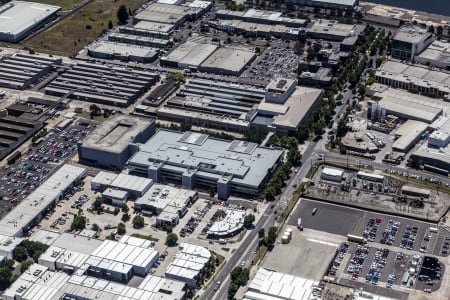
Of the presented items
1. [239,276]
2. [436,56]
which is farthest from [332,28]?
[239,276]

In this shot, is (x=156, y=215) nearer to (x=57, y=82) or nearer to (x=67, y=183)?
(x=67, y=183)

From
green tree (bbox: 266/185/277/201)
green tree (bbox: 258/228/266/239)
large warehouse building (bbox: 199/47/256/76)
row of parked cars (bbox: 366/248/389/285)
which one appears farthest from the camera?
large warehouse building (bbox: 199/47/256/76)

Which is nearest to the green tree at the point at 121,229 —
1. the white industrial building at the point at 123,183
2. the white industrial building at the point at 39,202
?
the white industrial building at the point at 123,183

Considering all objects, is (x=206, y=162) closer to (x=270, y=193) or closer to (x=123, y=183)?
→ (x=270, y=193)

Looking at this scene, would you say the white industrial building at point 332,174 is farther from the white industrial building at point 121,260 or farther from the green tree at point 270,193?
the white industrial building at point 121,260

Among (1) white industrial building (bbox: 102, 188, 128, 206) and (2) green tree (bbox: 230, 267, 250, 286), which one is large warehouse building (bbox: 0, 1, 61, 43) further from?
(2) green tree (bbox: 230, 267, 250, 286)

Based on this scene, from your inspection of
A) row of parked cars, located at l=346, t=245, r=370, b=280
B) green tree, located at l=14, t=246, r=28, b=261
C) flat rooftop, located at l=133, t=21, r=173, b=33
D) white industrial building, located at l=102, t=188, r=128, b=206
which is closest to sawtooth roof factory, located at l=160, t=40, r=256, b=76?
flat rooftop, located at l=133, t=21, r=173, b=33
